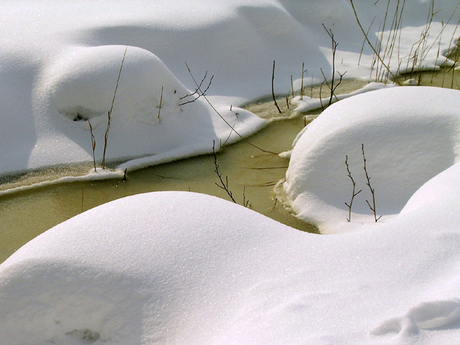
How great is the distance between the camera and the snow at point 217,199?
136cm

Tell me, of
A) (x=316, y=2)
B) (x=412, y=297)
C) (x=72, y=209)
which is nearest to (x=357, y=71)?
(x=316, y=2)

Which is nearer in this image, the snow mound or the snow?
the snow

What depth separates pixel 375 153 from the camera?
2.55m

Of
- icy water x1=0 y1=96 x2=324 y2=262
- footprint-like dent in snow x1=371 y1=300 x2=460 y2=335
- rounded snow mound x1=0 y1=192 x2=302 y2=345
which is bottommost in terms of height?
icy water x1=0 y1=96 x2=324 y2=262

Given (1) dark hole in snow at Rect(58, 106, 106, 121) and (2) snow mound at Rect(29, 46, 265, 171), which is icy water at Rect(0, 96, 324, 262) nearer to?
(2) snow mound at Rect(29, 46, 265, 171)

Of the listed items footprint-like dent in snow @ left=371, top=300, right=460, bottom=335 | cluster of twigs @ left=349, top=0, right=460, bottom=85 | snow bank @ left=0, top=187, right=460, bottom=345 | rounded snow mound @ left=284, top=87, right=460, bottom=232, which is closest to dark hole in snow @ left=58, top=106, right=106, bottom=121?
rounded snow mound @ left=284, top=87, right=460, bottom=232

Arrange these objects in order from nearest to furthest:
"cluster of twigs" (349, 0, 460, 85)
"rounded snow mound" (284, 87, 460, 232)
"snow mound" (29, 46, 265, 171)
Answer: "rounded snow mound" (284, 87, 460, 232) → "snow mound" (29, 46, 265, 171) → "cluster of twigs" (349, 0, 460, 85)

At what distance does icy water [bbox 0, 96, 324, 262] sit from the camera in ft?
8.89

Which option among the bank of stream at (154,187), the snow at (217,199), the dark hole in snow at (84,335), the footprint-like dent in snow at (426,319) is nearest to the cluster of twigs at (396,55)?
the snow at (217,199)

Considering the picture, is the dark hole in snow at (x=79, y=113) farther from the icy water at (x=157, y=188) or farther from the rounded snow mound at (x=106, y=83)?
the icy water at (x=157, y=188)

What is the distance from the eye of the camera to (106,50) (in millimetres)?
3486

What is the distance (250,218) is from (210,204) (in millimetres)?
154

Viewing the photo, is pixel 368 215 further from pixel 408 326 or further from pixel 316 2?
pixel 316 2

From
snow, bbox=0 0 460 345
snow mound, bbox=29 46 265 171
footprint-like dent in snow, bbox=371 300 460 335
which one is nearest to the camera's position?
footprint-like dent in snow, bbox=371 300 460 335
